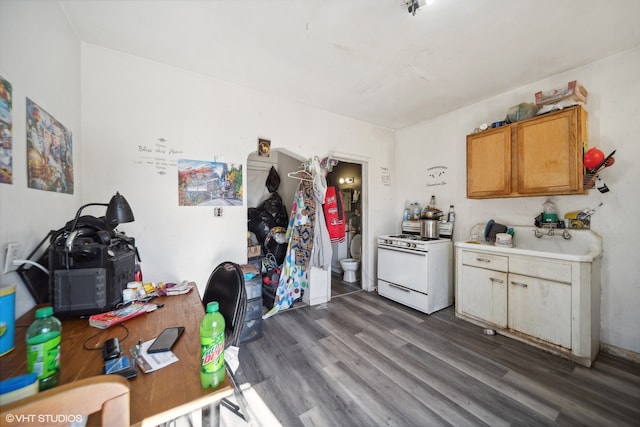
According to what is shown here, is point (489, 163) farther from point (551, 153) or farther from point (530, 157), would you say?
point (551, 153)

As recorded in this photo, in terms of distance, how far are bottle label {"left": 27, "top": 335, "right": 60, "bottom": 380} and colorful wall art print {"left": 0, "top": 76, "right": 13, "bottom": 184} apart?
0.85 metres

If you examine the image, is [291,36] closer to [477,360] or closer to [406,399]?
[406,399]

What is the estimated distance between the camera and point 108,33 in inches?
69.6

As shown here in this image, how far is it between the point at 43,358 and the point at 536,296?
309 centimetres

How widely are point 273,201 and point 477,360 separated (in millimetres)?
3381

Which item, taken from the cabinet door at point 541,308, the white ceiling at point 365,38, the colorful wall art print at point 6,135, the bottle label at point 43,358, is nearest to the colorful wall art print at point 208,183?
the white ceiling at point 365,38

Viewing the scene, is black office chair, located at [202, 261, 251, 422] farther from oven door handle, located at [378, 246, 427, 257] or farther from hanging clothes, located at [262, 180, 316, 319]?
oven door handle, located at [378, 246, 427, 257]

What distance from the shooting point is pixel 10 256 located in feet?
3.38

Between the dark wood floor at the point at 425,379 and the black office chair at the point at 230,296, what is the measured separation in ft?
2.43

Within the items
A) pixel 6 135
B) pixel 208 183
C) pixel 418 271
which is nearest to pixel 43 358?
pixel 6 135

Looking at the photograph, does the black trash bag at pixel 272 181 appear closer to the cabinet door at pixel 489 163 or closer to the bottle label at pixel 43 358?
the cabinet door at pixel 489 163

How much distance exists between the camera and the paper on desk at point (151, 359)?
780mm

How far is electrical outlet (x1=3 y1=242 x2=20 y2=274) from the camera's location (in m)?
1.02

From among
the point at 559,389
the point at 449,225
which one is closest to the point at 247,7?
the point at 449,225
